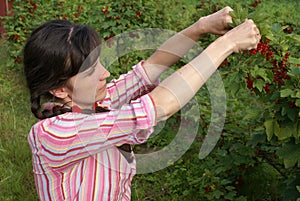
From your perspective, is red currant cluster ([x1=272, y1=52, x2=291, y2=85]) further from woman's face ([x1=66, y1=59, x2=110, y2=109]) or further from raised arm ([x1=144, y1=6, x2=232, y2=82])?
woman's face ([x1=66, y1=59, x2=110, y2=109])

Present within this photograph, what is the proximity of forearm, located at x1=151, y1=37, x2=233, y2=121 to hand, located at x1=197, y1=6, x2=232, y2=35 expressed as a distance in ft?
1.44

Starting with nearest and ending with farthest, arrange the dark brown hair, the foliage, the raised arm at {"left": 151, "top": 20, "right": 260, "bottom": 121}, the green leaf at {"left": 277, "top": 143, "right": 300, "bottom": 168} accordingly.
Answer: the raised arm at {"left": 151, "top": 20, "right": 260, "bottom": 121} → the dark brown hair → the foliage → the green leaf at {"left": 277, "top": 143, "right": 300, "bottom": 168}

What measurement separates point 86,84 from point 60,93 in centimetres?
13

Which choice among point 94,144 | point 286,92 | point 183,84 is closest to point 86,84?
point 94,144

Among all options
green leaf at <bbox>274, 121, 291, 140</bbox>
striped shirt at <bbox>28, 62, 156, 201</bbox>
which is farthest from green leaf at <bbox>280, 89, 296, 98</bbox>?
striped shirt at <bbox>28, 62, 156, 201</bbox>

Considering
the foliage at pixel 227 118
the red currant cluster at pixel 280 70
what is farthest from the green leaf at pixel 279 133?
the red currant cluster at pixel 280 70

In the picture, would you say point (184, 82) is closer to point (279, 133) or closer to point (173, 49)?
point (173, 49)

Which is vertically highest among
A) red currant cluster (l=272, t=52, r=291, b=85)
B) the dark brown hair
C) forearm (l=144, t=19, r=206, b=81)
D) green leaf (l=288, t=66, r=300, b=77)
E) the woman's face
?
the dark brown hair

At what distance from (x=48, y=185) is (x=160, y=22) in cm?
439

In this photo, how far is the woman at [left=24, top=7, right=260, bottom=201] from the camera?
5.45ft

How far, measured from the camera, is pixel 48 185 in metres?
2.04

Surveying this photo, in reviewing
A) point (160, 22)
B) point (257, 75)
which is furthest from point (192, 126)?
point (160, 22)

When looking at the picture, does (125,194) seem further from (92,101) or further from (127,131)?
(127,131)

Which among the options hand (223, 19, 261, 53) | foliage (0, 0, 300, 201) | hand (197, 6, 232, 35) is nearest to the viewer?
hand (223, 19, 261, 53)
